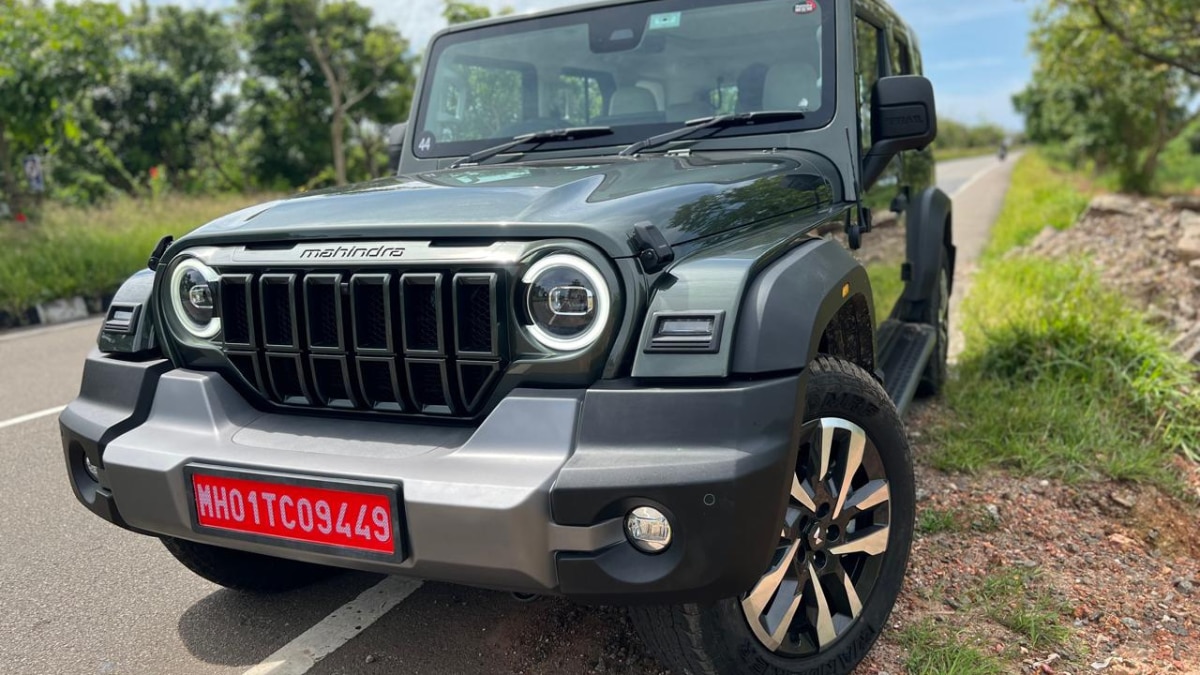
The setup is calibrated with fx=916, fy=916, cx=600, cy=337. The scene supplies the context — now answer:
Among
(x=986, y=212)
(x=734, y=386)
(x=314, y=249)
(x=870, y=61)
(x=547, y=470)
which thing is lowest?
(x=986, y=212)

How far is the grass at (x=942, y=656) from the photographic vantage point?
2420mm

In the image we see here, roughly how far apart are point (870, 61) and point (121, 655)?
3.35m

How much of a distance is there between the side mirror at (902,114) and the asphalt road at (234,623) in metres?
1.84

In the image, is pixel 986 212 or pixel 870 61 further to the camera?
pixel 986 212

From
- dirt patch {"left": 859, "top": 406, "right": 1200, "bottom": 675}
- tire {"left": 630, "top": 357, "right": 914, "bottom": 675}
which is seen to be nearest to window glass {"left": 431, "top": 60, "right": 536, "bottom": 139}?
tire {"left": 630, "top": 357, "right": 914, "bottom": 675}

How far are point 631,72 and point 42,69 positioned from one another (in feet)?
37.4

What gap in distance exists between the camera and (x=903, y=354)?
4125 millimetres

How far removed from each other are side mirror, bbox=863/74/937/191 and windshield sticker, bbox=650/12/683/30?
29.6 inches

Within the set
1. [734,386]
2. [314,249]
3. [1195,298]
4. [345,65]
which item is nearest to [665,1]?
[314,249]

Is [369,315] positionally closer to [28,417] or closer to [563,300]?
[563,300]

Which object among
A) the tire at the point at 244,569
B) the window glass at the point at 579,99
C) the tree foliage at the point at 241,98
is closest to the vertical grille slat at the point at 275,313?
the tire at the point at 244,569

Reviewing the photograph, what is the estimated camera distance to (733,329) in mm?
1913

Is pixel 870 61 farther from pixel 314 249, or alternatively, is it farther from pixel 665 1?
pixel 314 249

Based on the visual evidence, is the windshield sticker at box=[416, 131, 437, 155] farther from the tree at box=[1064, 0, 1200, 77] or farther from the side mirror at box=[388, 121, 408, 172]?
the tree at box=[1064, 0, 1200, 77]
